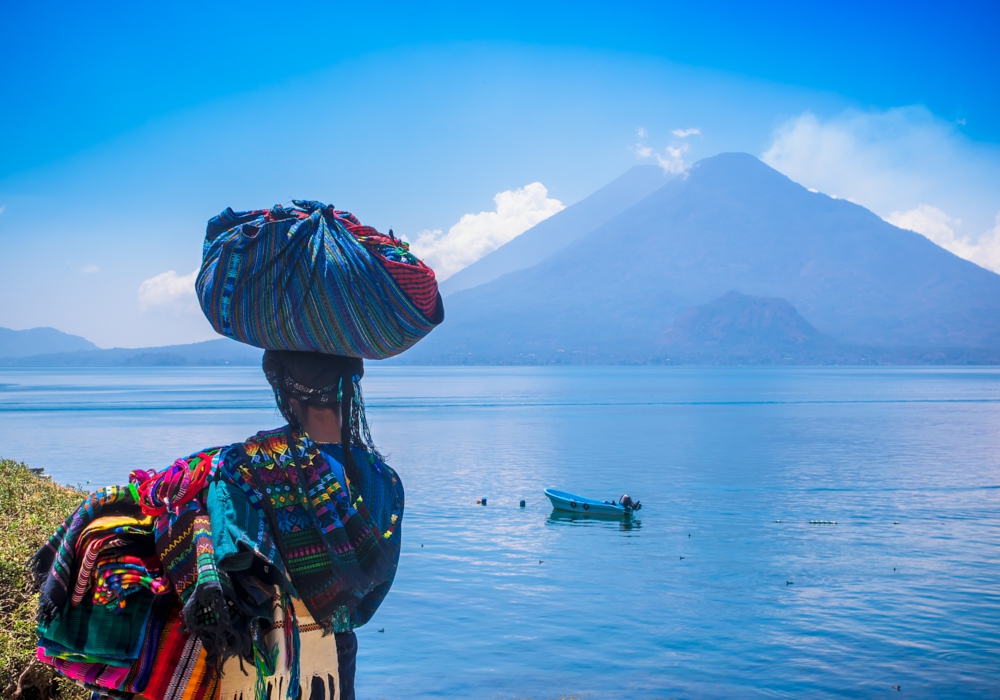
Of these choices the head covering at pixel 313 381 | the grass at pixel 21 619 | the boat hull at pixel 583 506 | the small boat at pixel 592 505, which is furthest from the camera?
the boat hull at pixel 583 506

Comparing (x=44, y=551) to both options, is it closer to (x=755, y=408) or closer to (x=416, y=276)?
(x=416, y=276)

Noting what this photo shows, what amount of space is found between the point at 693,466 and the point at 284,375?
43.0m

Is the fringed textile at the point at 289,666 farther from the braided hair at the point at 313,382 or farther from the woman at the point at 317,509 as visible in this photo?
the braided hair at the point at 313,382

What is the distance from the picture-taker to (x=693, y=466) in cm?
4391

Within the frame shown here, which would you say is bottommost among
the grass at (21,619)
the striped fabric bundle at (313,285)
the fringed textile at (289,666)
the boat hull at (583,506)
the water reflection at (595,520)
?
the water reflection at (595,520)

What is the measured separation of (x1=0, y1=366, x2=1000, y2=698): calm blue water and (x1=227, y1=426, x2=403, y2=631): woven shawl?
11134 millimetres

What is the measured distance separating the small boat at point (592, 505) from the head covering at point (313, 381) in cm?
2710

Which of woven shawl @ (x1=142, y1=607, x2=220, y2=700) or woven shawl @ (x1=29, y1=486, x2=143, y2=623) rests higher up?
woven shawl @ (x1=29, y1=486, x2=143, y2=623)

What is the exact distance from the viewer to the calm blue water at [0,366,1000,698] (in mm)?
14312

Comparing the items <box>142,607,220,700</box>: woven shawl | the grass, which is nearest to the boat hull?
the grass

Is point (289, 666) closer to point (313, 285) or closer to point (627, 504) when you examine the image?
point (313, 285)

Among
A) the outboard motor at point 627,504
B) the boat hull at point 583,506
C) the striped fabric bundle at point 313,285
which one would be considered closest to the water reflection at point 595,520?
the boat hull at point 583,506

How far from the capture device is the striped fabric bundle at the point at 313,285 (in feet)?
8.11

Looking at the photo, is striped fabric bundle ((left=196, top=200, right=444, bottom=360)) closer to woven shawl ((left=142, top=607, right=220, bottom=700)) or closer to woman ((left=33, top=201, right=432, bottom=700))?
woman ((left=33, top=201, right=432, bottom=700))
